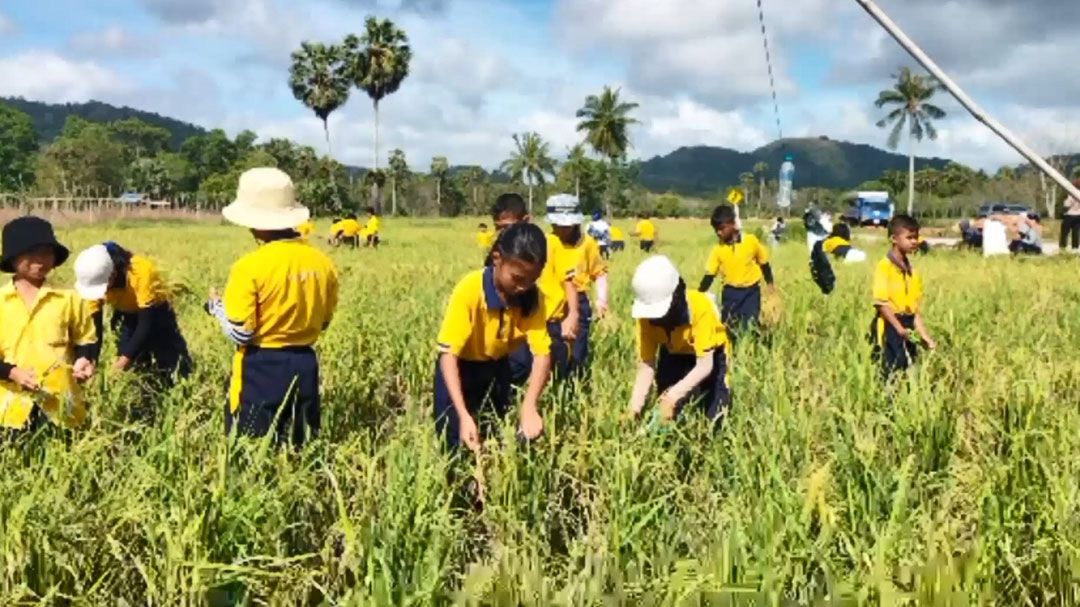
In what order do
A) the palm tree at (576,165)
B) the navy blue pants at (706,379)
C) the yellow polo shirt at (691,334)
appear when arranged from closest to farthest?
the yellow polo shirt at (691,334) < the navy blue pants at (706,379) < the palm tree at (576,165)

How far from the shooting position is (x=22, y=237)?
3.20 meters

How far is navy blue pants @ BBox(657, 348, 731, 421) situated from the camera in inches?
154

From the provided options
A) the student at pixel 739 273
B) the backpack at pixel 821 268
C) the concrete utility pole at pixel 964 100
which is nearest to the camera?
the concrete utility pole at pixel 964 100

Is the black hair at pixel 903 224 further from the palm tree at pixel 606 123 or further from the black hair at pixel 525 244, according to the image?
the palm tree at pixel 606 123

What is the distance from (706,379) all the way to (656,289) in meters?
0.58

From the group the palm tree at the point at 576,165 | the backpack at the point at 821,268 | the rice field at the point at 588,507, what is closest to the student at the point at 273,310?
the rice field at the point at 588,507

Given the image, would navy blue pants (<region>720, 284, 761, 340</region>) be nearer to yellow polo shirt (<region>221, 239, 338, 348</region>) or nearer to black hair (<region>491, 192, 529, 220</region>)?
black hair (<region>491, 192, 529, 220</region>)

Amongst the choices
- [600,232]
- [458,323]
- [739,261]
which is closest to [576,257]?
[739,261]

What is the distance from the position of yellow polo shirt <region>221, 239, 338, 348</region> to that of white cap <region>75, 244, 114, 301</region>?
2.95ft

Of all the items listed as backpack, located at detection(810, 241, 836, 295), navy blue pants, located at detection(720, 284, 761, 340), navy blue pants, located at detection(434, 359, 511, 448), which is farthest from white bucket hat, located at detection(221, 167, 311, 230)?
backpack, located at detection(810, 241, 836, 295)

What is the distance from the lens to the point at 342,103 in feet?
167

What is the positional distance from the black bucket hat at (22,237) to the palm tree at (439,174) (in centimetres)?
6523

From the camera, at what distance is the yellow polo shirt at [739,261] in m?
6.68

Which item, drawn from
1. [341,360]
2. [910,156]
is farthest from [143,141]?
[341,360]
